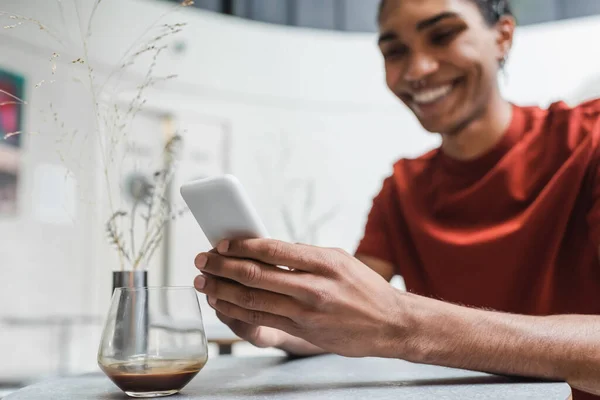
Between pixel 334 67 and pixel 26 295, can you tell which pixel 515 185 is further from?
pixel 334 67

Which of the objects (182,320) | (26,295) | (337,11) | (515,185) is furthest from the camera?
(337,11)

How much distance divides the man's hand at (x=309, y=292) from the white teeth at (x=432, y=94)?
716 mm

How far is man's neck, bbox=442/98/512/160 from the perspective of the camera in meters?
1.34

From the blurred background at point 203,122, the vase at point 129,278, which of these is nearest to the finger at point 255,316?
the vase at point 129,278

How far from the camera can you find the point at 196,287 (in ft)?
2.44

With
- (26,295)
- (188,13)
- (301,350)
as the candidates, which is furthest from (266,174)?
(301,350)

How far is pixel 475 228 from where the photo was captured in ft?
4.21

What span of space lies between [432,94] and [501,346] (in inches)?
27.9

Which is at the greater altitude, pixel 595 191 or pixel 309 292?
pixel 595 191

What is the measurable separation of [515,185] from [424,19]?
1.26 feet

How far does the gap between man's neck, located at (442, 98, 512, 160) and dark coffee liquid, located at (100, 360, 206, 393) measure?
864 mm

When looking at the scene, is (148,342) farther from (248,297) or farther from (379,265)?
(379,265)

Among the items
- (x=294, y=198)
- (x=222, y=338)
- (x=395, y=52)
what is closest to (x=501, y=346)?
(x=395, y=52)

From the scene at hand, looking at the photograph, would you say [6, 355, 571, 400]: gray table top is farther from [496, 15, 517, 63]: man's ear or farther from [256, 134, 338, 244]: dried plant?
[256, 134, 338, 244]: dried plant
